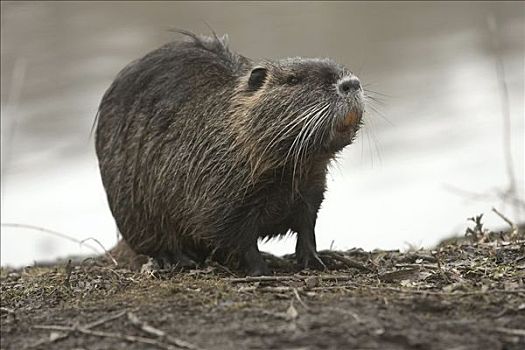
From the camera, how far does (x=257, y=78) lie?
5055 millimetres

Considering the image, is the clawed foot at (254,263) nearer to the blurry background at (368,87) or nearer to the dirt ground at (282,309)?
the dirt ground at (282,309)

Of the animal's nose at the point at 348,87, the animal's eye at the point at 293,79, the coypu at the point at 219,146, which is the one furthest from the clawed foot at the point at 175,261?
the animal's nose at the point at 348,87

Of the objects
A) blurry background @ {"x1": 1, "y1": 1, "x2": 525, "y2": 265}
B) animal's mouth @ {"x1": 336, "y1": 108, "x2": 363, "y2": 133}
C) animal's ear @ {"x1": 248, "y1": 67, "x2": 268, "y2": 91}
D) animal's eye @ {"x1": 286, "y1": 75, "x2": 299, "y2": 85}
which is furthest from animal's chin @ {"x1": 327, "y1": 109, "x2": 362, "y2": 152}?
blurry background @ {"x1": 1, "y1": 1, "x2": 525, "y2": 265}

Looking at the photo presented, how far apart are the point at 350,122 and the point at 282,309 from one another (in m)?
1.17

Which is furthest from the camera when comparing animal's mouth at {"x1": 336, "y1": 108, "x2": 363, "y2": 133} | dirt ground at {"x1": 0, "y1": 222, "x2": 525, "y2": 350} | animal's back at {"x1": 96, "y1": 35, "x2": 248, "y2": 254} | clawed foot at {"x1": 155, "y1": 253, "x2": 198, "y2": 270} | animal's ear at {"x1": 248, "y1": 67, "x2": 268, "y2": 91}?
clawed foot at {"x1": 155, "y1": 253, "x2": 198, "y2": 270}

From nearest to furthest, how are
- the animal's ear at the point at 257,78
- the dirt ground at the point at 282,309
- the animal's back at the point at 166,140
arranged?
the dirt ground at the point at 282,309 → the animal's ear at the point at 257,78 → the animal's back at the point at 166,140

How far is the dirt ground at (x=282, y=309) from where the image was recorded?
3479mm

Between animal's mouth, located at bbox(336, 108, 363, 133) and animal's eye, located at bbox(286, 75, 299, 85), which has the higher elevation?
animal's eye, located at bbox(286, 75, 299, 85)

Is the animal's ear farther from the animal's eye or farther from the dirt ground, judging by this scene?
the dirt ground

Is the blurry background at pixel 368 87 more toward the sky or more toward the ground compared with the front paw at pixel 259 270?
more toward the sky

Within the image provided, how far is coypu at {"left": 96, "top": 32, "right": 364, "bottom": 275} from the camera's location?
4.79 m

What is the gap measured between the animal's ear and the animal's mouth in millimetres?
507

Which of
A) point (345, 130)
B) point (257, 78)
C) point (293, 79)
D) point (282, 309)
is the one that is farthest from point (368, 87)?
point (282, 309)

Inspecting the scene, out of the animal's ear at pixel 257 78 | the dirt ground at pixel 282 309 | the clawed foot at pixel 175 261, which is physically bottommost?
the dirt ground at pixel 282 309
